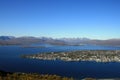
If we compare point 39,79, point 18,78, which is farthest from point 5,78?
point 39,79

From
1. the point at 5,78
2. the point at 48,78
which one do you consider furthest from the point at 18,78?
the point at 48,78

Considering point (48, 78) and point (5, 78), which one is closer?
point (5, 78)

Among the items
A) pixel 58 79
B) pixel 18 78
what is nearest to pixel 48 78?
pixel 58 79

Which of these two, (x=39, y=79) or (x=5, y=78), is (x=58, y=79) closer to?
(x=39, y=79)

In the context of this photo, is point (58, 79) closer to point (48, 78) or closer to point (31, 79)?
point (48, 78)

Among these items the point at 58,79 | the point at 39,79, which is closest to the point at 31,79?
the point at 39,79

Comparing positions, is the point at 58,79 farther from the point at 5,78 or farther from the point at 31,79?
the point at 5,78

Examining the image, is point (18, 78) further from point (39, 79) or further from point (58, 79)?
point (58, 79)
